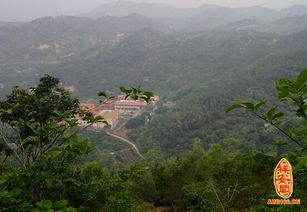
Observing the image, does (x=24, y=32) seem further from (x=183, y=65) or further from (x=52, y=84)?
(x=52, y=84)

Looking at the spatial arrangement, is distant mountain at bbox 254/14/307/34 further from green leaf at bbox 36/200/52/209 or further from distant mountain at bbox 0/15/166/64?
green leaf at bbox 36/200/52/209

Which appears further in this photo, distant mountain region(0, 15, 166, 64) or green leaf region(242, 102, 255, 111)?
distant mountain region(0, 15, 166, 64)

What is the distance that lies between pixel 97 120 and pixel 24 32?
98.8 m

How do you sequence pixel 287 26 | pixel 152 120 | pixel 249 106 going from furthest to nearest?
pixel 287 26 → pixel 152 120 → pixel 249 106

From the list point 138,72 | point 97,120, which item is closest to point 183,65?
point 138,72

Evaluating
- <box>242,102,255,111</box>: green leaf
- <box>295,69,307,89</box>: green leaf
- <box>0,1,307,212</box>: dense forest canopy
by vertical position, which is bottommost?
<box>0,1,307,212</box>: dense forest canopy

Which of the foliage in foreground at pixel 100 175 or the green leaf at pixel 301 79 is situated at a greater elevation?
the green leaf at pixel 301 79

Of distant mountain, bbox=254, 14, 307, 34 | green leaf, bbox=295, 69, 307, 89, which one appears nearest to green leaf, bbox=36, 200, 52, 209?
green leaf, bbox=295, 69, 307, 89

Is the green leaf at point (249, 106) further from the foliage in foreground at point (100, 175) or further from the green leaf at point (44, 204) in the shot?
the green leaf at point (44, 204)

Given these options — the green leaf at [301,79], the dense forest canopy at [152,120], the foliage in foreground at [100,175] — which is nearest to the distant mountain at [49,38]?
the dense forest canopy at [152,120]

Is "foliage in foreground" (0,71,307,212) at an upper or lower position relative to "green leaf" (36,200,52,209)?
lower

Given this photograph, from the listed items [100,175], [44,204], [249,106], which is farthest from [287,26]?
[44,204]

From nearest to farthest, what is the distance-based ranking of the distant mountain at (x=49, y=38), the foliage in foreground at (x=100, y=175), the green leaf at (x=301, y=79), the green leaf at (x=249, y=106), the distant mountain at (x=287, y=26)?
the green leaf at (x=301, y=79) < the green leaf at (x=249, y=106) < the foliage in foreground at (x=100, y=175) < the distant mountain at (x=49, y=38) < the distant mountain at (x=287, y=26)

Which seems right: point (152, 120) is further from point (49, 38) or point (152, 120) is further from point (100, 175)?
point (49, 38)
